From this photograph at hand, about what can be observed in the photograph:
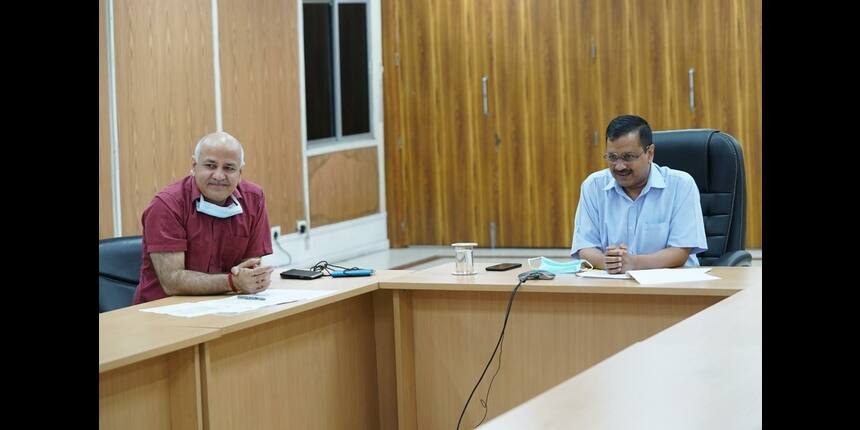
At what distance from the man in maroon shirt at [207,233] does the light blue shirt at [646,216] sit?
4.01ft

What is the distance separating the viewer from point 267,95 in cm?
736

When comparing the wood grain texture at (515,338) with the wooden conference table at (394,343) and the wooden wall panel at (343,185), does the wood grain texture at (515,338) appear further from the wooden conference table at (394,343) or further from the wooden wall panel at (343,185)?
the wooden wall panel at (343,185)

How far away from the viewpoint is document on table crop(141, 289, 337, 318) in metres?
3.14

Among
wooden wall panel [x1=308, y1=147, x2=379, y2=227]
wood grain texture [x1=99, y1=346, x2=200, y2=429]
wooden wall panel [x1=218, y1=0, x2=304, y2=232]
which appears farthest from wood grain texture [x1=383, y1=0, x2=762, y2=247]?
Answer: wood grain texture [x1=99, y1=346, x2=200, y2=429]

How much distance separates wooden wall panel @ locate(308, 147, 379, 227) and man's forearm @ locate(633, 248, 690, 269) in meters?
4.54

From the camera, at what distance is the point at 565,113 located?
27.2 ft

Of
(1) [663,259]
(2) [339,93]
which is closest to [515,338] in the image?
(1) [663,259]

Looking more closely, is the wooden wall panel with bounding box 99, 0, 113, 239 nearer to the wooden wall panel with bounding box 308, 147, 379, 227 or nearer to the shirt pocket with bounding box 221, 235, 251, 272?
the wooden wall panel with bounding box 308, 147, 379, 227

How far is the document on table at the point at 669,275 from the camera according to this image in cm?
340

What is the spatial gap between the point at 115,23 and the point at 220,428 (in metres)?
3.70

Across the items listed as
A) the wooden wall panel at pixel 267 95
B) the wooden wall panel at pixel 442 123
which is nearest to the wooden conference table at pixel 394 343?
the wooden wall panel at pixel 267 95

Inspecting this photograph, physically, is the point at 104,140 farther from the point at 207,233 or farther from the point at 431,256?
the point at 431,256

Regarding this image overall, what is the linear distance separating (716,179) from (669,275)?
2.32ft
